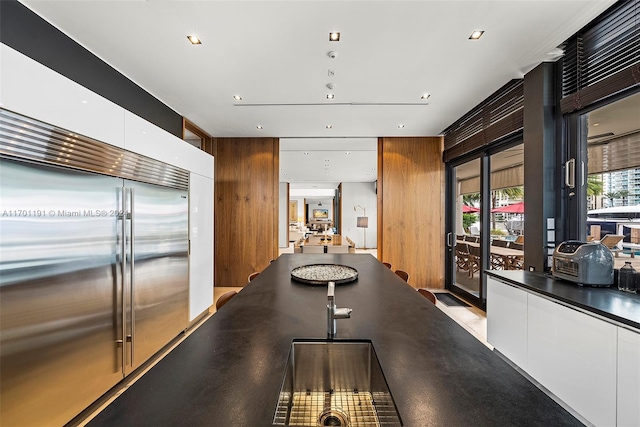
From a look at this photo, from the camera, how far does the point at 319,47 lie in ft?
7.93

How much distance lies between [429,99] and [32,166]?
12.4ft

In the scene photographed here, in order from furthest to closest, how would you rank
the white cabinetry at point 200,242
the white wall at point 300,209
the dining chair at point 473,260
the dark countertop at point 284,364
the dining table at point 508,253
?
the white wall at point 300,209 < the dining chair at point 473,260 < the dining table at point 508,253 < the white cabinetry at point 200,242 < the dark countertop at point 284,364

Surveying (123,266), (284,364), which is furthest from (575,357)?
(123,266)

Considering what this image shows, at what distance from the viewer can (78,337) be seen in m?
1.80

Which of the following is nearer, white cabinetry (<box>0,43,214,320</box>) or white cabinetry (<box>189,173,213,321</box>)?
white cabinetry (<box>0,43,214,320</box>)

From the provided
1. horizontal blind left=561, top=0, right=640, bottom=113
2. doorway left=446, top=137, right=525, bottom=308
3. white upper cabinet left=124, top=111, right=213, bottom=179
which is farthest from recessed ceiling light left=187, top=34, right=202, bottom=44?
doorway left=446, top=137, right=525, bottom=308

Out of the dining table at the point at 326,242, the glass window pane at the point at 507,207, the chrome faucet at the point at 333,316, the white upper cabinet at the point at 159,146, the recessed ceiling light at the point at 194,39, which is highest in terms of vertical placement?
the recessed ceiling light at the point at 194,39

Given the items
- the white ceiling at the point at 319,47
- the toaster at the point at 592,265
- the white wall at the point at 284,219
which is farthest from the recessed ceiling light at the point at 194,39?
the white wall at the point at 284,219

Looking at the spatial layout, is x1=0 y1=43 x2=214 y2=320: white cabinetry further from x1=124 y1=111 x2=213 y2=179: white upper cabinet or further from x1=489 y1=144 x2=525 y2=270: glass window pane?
x1=489 y1=144 x2=525 y2=270: glass window pane

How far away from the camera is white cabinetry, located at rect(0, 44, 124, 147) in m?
1.42

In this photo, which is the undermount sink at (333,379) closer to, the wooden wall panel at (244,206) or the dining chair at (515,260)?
the dining chair at (515,260)

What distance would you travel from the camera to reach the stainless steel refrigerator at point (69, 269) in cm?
145

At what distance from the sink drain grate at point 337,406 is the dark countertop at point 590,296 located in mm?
1382

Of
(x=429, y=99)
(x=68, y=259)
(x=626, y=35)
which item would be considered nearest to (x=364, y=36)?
(x=429, y=99)
